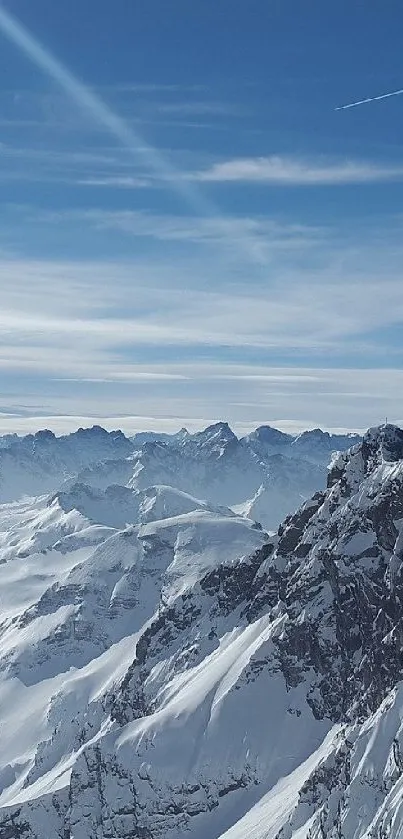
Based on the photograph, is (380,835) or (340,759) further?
(340,759)

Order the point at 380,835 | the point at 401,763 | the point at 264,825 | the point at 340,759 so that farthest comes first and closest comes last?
the point at 264,825 < the point at 340,759 < the point at 401,763 < the point at 380,835

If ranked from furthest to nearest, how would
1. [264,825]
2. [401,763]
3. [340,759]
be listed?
[264,825] → [340,759] → [401,763]

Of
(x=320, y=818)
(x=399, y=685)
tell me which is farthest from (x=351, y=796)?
(x=399, y=685)

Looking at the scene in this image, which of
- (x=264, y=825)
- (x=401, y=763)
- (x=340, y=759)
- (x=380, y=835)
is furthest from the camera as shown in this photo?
(x=264, y=825)

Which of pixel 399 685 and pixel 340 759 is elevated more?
pixel 399 685

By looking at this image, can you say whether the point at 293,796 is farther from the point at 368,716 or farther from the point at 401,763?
the point at 401,763

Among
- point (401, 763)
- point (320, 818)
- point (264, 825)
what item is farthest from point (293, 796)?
point (401, 763)

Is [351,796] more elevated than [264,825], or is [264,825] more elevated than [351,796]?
[351,796]

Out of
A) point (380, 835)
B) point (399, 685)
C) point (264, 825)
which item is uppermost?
point (399, 685)

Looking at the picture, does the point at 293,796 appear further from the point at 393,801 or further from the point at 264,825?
the point at 393,801
